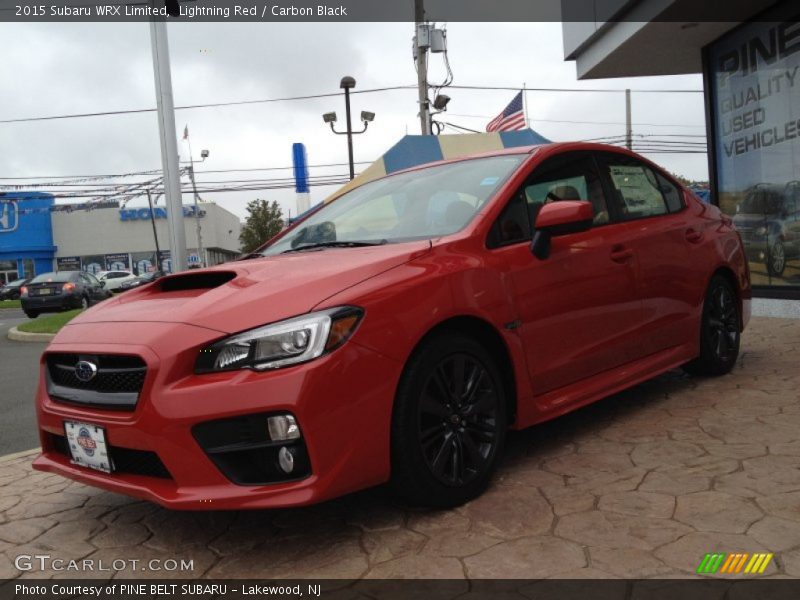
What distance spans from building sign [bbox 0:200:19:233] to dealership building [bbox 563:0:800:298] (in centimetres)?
4643

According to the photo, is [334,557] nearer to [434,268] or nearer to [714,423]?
[434,268]

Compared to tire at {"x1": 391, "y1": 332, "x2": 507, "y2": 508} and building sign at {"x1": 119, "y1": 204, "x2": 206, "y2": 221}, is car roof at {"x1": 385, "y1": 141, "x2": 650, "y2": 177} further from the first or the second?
building sign at {"x1": 119, "y1": 204, "x2": 206, "y2": 221}

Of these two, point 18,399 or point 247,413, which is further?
point 18,399

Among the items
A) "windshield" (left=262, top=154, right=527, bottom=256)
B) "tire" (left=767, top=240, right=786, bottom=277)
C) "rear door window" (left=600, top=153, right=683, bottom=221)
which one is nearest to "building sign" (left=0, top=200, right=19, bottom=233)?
"tire" (left=767, top=240, right=786, bottom=277)

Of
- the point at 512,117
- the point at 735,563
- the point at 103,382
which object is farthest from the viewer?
the point at 512,117

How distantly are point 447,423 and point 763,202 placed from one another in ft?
23.8

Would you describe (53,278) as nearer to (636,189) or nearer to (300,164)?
(300,164)

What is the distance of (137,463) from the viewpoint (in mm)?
2527

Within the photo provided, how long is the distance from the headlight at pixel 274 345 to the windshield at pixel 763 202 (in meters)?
7.54

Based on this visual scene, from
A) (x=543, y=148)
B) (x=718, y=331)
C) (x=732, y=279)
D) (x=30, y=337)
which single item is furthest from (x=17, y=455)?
(x=30, y=337)

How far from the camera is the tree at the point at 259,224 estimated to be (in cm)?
4831

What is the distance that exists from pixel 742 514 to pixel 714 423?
1246 mm

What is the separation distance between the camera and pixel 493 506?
2828mm

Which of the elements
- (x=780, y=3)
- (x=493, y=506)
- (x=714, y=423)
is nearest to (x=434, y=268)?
(x=493, y=506)
